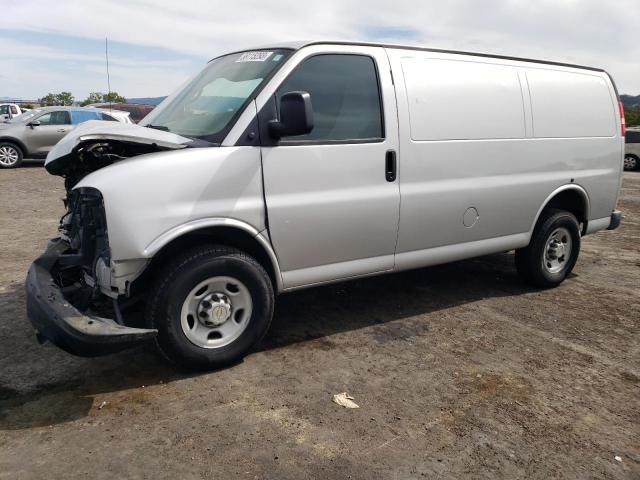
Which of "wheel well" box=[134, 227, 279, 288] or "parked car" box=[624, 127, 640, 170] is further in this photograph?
"parked car" box=[624, 127, 640, 170]

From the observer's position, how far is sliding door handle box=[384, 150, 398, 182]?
419 cm

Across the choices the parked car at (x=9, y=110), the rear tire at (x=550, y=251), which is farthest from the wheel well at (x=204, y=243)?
the parked car at (x=9, y=110)

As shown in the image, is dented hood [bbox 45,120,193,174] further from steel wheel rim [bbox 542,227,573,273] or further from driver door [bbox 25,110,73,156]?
driver door [bbox 25,110,73,156]

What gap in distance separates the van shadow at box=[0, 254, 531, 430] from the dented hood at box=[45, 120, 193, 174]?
1.39m

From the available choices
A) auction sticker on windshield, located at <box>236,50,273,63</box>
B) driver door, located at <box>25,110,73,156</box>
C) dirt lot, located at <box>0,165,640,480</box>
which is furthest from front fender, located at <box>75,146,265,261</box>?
driver door, located at <box>25,110,73,156</box>

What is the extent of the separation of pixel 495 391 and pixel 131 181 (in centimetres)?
264

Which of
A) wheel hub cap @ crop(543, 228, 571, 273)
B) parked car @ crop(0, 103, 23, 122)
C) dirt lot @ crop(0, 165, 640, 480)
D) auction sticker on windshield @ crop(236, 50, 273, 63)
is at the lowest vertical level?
dirt lot @ crop(0, 165, 640, 480)

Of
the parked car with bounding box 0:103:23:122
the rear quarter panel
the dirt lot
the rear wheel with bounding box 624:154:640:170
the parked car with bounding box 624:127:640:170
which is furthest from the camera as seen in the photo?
the parked car with bounding box 0:103:23:122

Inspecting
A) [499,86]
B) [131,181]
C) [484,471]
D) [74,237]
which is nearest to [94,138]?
[131,181]

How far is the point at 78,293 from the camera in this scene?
388cm

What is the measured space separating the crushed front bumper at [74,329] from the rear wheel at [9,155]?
12820 mm

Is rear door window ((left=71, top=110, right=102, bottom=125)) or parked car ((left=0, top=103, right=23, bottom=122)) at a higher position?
parked car ((left=0, top=103, right=23, bottom=122))

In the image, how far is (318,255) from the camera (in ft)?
13.1

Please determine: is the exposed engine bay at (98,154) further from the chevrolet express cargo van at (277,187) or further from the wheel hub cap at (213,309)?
the wheel hub cap at (213,309)
